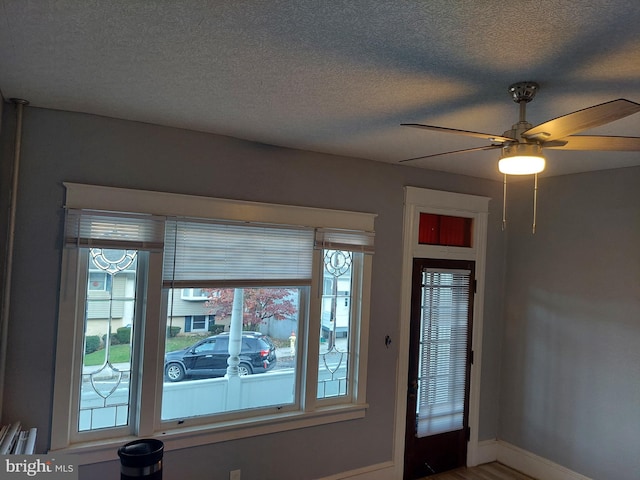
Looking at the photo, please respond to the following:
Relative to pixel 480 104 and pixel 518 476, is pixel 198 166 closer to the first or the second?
pixel 480 104

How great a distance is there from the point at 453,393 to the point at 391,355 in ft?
2.77

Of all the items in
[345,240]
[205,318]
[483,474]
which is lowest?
[483,474]

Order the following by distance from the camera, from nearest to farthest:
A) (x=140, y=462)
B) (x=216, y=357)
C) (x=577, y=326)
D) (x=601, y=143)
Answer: (x=601, y=143) < (x=140, y=462) < (x=216, y=357) < (x=577, y=326)

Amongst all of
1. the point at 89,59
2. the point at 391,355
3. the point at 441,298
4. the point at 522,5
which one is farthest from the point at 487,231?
the point at 89,59

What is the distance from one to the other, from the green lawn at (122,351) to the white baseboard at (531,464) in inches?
124

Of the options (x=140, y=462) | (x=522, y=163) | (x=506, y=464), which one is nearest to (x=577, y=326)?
(x=506, y=464)

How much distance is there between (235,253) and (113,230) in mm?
782

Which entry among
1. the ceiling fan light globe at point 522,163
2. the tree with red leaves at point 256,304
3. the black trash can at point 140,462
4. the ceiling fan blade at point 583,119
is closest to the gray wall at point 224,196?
the black trash can at point 140,462

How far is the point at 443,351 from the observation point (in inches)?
159

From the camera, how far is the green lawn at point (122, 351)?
8.99ft

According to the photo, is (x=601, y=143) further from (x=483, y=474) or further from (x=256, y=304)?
(x=483, y=474)

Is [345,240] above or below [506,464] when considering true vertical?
above

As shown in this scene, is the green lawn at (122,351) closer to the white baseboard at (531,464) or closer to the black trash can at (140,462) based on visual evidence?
the black trash can at (140,462)

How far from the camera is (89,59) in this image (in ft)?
6.13
